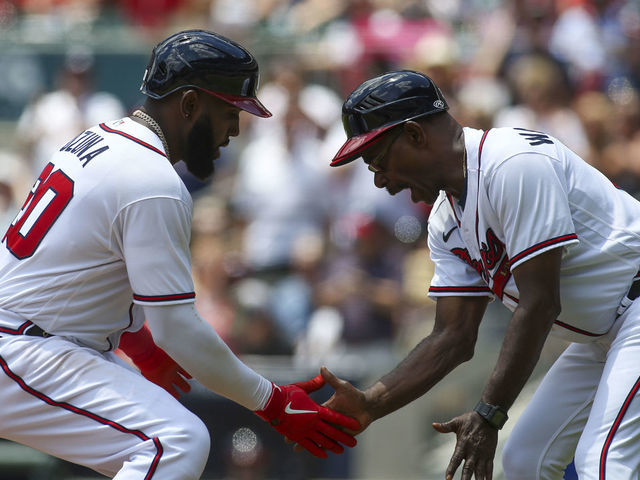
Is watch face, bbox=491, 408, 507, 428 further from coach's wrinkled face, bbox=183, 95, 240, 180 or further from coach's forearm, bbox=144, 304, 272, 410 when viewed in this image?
coach's wrinkled face, bbox=183, 95, 240, 180

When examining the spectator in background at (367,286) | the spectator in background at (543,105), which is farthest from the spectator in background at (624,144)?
the spectator in background at (367,286)

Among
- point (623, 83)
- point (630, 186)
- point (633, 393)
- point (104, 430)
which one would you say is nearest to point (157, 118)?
point (104, 430)

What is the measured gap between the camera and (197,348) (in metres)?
3.79

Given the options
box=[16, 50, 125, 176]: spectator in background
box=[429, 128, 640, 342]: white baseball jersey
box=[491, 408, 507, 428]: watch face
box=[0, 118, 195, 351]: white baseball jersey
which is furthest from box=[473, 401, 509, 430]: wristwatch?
box=[16, 50, 125, 176]: spectator in background

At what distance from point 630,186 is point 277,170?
3011 millimetres

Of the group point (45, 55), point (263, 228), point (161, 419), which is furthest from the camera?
point (45, 55)

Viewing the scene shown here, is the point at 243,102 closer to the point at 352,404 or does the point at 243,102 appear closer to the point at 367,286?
the point at 352,404

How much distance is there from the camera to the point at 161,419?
3689 millimetres

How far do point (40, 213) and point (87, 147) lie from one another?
32cm

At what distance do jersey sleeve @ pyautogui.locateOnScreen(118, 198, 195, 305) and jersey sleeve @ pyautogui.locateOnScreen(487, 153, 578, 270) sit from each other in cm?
125

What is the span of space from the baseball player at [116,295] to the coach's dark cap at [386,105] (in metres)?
0.51

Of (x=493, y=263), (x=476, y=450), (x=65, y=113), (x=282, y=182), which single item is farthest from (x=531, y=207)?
(x=65, y=113)

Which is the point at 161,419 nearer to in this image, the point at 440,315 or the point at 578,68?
the point at 440,315

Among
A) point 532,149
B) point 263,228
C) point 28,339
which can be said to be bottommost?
point 263,228
